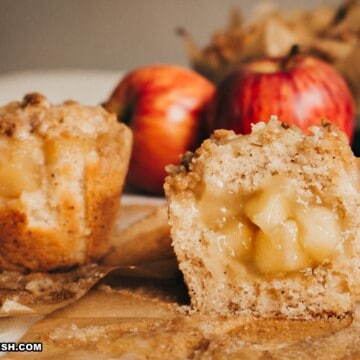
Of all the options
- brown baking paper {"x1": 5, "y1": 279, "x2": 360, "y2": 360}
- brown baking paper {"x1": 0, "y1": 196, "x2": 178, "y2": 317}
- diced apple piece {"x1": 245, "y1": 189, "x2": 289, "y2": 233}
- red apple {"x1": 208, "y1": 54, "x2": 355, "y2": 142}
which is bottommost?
brown baking paper {"x1": 0, "y1": 196, "x2": 178, "y2": 317}

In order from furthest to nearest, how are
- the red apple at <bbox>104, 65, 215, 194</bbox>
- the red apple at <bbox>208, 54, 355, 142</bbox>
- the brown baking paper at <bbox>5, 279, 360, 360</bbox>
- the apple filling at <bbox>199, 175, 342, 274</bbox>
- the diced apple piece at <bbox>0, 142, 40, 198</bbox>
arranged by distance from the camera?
1. the red apple at <bbox>104, 65, 215, 194</bbox>
2. the red apple at <bbox>208, 54, 355, 142</bbox>
3. the diced apple piece at <bbox>0, 142, 40, 198</bbox>
4. the apple filling at <bbox>199, 175, 342, 274</bbox>
5. the brown baking paper at <bbox>5, 279, 360, 360</bbox>

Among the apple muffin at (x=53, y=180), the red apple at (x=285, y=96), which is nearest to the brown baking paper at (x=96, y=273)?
the apple muffin at (x=53, y=180)

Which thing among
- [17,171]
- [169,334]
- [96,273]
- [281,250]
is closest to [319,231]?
[281,250]

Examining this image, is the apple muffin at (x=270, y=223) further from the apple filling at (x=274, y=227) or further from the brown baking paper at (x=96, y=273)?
the brown baking paper at (x=96, y=273)

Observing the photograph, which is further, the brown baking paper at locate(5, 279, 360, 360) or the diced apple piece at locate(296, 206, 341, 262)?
the diced apple piece at locate(296, 206, 341, 262)

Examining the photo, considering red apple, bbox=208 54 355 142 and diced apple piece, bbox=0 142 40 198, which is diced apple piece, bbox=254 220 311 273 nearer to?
diced apple piece, bbox=0 142 40 198

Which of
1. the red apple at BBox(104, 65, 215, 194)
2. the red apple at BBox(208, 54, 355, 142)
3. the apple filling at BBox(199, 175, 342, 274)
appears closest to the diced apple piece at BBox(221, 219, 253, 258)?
the apple filling at BBox(199, 175, 342, 274)

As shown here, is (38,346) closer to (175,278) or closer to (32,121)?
(175,278)

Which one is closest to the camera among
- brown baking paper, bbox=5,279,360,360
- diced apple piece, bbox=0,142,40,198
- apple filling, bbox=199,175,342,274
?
brown baking paper, bbox=5,279,360,360

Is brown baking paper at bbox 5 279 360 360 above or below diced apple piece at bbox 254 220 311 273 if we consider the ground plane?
below
